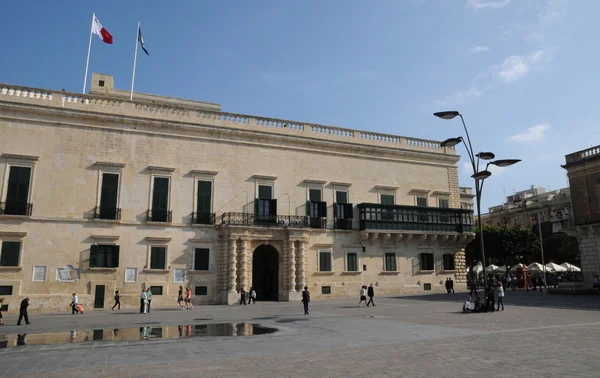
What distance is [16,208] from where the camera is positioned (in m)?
24.4

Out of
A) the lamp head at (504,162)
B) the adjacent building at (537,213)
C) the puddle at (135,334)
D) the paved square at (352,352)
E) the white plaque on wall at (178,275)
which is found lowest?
the puddle at (135,334)

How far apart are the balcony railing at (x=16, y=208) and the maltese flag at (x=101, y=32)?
1254 cm

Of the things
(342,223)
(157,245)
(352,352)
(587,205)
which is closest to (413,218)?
(342,223)

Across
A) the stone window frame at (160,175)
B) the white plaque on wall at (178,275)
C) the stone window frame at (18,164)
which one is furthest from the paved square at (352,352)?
the stone window frame at (160,175)

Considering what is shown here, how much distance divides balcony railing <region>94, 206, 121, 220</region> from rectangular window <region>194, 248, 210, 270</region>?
5.26 meters

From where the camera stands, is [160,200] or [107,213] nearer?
[107,213]

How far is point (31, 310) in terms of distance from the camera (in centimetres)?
2359

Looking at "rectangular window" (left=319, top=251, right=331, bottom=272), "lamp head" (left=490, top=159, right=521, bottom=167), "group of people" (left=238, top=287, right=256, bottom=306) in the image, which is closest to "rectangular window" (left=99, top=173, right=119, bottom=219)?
"group of people" (left=238, top=287, right=256, bottom=306)

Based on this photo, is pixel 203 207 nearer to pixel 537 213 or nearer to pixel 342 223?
pixel 342 223

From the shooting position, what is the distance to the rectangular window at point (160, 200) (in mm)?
27250

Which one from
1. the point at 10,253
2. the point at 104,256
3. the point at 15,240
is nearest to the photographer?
the point at 10,253

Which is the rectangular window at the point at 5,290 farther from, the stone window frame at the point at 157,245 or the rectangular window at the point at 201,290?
the rectangular window at the point at 201,290

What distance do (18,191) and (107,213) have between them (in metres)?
4.84

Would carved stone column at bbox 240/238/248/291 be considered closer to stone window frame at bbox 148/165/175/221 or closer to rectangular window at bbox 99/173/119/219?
stone window frame at bbox 148/165/175/221
